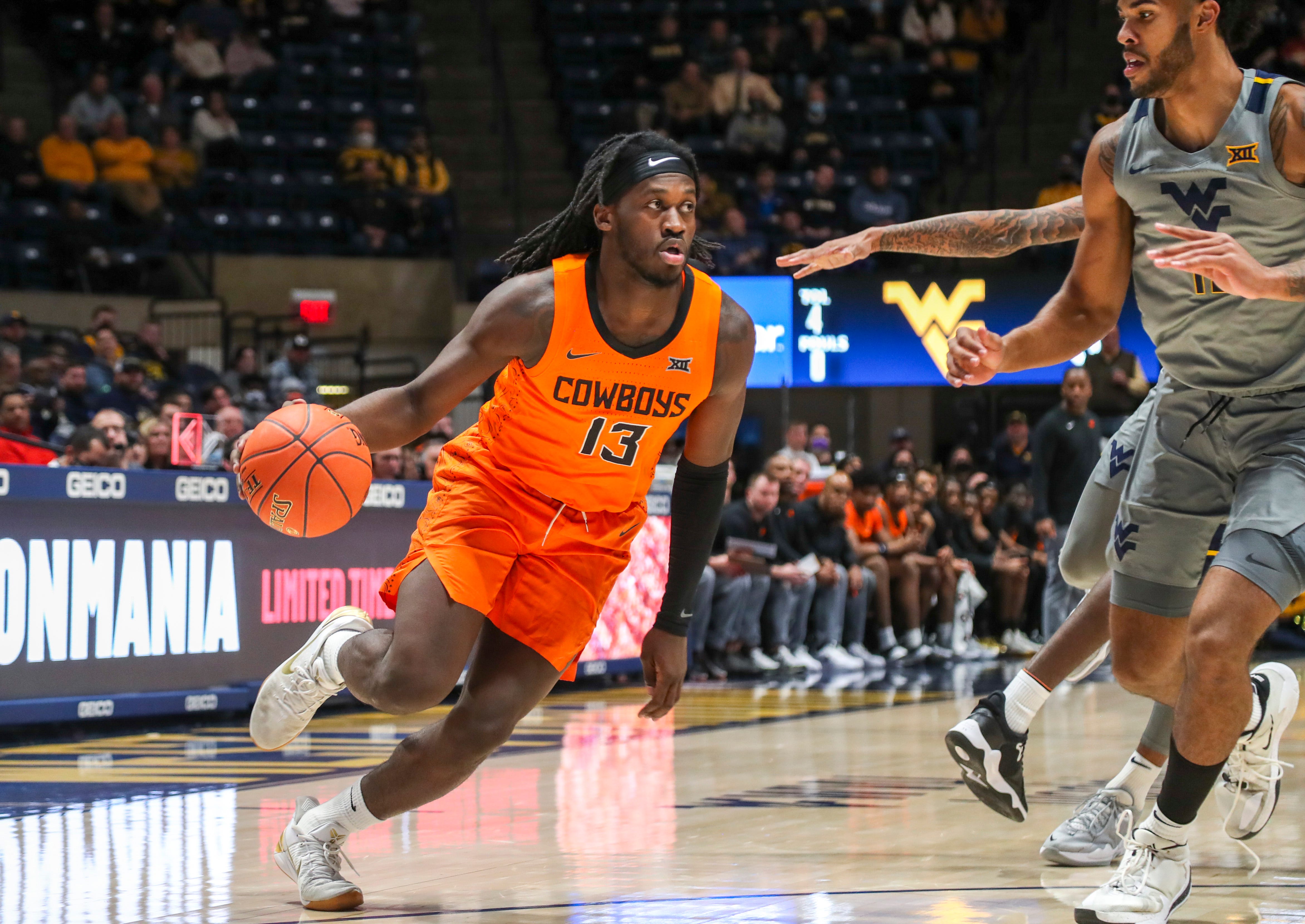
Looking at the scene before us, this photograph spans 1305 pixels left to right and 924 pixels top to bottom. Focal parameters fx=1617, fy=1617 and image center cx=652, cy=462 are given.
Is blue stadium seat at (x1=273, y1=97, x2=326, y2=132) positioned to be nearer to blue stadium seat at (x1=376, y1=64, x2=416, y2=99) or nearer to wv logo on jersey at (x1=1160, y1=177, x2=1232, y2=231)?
blue stadium seat at (x1=376, y1=64, x2=416, y2=99)

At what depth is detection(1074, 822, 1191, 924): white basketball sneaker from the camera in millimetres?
3646

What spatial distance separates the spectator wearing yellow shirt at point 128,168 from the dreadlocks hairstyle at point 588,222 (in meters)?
12.9

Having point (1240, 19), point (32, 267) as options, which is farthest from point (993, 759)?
point (32, 267)

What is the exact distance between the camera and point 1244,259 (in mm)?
3504

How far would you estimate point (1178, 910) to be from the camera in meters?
3.96

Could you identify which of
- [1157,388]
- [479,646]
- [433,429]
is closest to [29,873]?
[479,646]

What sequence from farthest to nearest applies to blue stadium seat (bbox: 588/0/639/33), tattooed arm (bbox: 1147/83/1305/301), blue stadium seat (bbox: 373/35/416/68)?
blue stadium seat (bbox: 588/0/639/33) → blue stadium seat (bbox: 373/35/416/68) → tattooed arm (bbox: 1147/83/1305/301)

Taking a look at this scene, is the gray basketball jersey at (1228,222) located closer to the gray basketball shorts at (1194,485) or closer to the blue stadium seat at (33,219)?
the gray basketball shorts at (1194,485)

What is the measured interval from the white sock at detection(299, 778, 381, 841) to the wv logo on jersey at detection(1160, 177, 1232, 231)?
2.51 meters

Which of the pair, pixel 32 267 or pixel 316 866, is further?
pixel 32 267

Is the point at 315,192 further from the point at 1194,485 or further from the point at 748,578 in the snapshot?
the point at 1194,485

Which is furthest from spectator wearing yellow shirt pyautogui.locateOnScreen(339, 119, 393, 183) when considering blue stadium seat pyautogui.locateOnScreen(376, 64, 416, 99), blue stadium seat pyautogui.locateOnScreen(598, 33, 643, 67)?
blue stadium seat pyautogui.locateOnScreen(598, 33, 643, 67)

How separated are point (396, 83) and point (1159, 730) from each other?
1654 centimetres

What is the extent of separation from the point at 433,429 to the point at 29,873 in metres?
8.62
